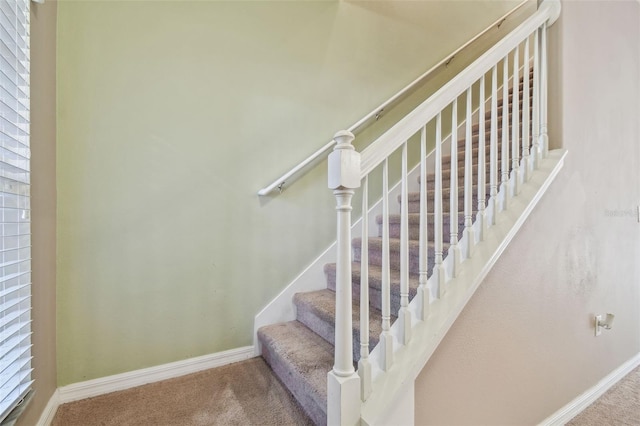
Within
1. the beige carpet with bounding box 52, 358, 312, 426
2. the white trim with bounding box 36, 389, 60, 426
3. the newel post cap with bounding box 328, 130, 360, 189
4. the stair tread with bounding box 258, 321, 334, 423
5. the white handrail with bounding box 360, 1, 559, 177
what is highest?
the white handrail with bounding box 360, 1, 559, 177

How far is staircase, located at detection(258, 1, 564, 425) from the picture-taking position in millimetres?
984

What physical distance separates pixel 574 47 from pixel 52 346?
9.39ft

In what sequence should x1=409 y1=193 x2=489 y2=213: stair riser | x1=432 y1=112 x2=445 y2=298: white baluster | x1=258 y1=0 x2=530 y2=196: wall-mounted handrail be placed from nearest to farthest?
x1=432 y1=112 x2=445 y2=298: white baluster < x1=409 y1=193 x2=489 y2=213: stair riser < x1=258 y1=0 x2=530 y2=196: wall-mounted handrail

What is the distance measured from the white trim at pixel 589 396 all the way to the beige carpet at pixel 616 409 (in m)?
0.02

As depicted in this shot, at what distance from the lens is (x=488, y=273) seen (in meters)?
1.25

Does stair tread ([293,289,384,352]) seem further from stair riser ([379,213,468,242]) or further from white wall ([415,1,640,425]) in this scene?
stair riser ([379,213,468,242])

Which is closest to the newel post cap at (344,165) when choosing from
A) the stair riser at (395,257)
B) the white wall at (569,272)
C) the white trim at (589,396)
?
the stair riser at (395,257)

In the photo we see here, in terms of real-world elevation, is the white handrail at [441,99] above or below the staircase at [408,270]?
above

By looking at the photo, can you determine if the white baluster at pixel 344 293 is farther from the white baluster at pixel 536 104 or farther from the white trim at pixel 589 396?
the white trim at pixel 589 396

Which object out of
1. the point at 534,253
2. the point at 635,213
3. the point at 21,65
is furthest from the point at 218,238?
the point at 635,213

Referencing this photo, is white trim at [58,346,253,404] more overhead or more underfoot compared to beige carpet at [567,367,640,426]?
more overhead

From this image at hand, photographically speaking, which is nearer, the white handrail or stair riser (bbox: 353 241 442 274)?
the white handrail

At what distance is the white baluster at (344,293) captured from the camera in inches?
36.6

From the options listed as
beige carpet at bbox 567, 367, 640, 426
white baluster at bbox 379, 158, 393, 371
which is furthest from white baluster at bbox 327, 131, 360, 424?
beige carpet at bbox 567, 367, 640, 426
